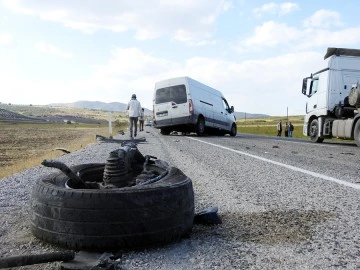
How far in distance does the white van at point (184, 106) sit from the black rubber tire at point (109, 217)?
1532 centimetres

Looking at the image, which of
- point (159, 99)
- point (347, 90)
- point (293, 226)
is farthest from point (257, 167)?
point (159, 99)

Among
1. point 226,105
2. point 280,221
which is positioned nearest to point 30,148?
point 226,105

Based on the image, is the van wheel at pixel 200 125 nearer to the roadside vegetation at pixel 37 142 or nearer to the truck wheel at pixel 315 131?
the roadside vegetation at pixel 37 142

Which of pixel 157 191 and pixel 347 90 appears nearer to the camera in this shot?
pixel 157 191

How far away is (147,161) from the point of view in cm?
394

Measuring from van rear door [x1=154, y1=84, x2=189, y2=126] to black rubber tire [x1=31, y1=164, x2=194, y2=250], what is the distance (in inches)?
605

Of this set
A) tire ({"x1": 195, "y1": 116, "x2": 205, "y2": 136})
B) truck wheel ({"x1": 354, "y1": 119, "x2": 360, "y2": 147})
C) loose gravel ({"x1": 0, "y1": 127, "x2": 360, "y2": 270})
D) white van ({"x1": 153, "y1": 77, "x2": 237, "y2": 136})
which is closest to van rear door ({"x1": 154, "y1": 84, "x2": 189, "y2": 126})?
white van ({"x1": 153, "y1": 77, "x2": 237, "y2": 136})

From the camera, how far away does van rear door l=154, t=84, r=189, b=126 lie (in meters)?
18.1

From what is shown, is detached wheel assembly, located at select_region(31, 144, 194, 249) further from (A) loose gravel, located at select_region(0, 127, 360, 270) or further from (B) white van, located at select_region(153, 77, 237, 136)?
→ (B) white van, located at select_region(153, 77, 237, 136)

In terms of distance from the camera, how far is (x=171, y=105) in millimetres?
18438

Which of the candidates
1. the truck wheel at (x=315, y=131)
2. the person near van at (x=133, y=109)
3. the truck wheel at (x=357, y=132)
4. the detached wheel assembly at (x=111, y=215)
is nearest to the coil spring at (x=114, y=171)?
the detached wheel assembly at (x=111, y=215)

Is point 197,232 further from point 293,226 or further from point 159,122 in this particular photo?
point 159,122

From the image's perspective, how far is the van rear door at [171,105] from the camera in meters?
18.1

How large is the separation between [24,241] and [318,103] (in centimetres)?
1467
